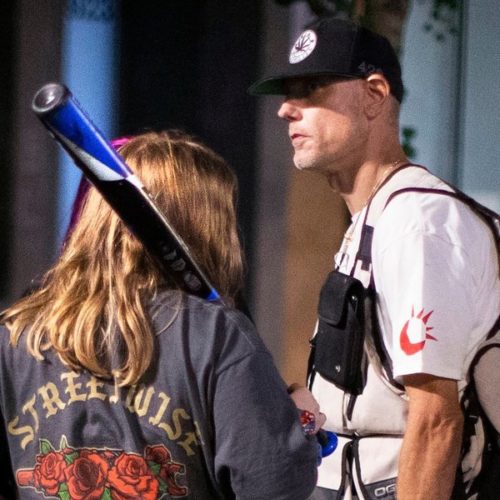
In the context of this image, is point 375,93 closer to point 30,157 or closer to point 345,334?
point 345,334

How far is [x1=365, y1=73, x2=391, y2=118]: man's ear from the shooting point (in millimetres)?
3375

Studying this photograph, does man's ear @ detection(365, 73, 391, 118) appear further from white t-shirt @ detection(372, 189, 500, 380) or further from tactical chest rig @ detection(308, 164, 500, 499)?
white t-shirt @ detection(372, 189, 500, 380)

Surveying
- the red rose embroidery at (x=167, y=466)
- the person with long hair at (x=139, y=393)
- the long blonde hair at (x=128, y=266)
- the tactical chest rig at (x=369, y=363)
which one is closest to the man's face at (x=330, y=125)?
the tactical chest rig at (x=369, y=363)

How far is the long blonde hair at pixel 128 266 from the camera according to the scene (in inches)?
90.0

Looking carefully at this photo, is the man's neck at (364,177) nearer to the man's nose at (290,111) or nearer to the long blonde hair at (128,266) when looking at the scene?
the man's nose at (290,111)

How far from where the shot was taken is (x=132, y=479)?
228 cm

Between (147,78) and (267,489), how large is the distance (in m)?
5.77

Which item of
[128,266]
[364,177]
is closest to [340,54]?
[364,177]

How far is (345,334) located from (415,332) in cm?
27

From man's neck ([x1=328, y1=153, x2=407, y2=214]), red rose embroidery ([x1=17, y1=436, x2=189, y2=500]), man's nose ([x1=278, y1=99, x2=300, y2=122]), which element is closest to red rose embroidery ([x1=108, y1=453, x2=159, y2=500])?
red rose embroidery ([x1=17, y1=436, x2=189, y2=500])

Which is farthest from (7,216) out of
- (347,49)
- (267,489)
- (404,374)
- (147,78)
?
(267,489)

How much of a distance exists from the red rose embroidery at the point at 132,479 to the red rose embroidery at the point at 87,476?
0.07ft

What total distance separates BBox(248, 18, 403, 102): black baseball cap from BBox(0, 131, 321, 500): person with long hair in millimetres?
1055

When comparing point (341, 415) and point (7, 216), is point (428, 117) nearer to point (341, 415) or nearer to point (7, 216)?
point (7, 216)
